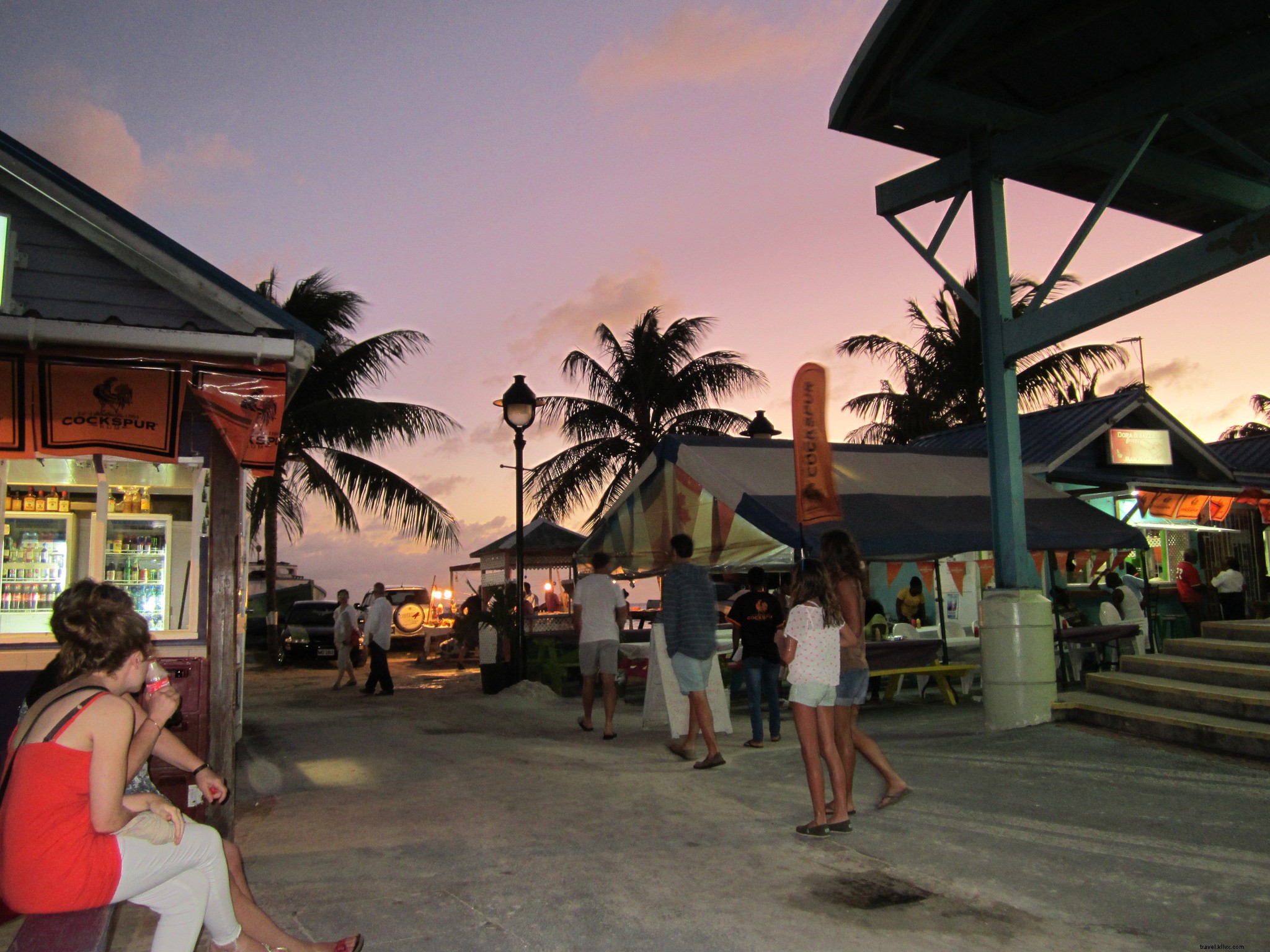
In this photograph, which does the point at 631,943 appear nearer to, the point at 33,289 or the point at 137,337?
the point at 137,337

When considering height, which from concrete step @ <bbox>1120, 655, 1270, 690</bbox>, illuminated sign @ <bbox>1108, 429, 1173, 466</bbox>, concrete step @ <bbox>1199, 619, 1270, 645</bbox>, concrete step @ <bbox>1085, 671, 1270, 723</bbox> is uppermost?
illuminated sign @ <bbox>1108, 429, 1173, 466</bbox>

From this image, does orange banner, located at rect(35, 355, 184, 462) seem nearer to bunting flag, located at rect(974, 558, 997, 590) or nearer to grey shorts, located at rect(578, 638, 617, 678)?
grey shorts, located at rect(578, 638, 617, 678)

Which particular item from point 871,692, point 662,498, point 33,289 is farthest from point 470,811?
point 871,692

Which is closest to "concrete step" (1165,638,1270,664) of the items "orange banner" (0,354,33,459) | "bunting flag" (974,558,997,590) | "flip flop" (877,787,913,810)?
"flip flop" (877,787,913,810)

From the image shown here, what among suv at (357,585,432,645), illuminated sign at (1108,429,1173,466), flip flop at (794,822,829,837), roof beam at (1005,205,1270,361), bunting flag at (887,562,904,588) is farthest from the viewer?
suv at (357,585,432,645)

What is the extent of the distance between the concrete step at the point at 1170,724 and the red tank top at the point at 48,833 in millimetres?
7581

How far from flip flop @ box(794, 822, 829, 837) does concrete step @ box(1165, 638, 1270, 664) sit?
5443 millimetres

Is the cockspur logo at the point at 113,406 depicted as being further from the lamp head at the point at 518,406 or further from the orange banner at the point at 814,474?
the lamp head at the point at 518,406

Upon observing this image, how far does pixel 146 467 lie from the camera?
24.6 feet

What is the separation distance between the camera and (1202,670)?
29.0ft

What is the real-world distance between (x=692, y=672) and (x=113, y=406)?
4.96 m

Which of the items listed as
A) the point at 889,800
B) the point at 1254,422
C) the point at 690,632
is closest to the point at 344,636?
the point at 690,632

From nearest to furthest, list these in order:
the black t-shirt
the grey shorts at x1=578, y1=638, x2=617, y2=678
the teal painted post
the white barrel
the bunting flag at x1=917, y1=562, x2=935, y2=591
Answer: the white barrel
the teal painted post
the black t-shirt
the grey shorts at x1=578, y1=638, x2=617, y2=678
the bunting flag at x1=917, y1=562, x2=935, y2=591

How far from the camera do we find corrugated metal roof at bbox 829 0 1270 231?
7.94 meters
